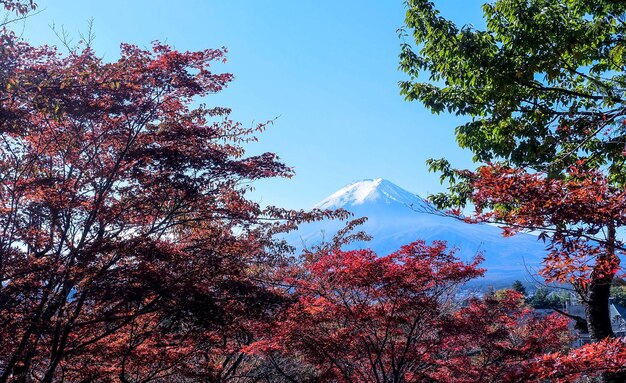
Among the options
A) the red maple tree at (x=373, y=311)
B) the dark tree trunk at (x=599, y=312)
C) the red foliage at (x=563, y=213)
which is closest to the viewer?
the red foliage at (x=563, y=213)

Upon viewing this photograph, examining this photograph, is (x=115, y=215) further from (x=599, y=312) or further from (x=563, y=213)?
(x=599, y=312)

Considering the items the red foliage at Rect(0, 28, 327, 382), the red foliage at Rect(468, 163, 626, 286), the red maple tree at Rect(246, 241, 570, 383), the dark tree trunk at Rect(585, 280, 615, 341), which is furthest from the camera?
the red maple tree at Rect(246, 241, 570, 383)

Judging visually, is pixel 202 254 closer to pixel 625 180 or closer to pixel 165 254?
pixel 165 254

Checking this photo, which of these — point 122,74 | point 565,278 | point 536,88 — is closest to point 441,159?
point 536,88

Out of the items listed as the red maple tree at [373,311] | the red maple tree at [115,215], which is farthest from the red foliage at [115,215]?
the red maple tree at [373,311]

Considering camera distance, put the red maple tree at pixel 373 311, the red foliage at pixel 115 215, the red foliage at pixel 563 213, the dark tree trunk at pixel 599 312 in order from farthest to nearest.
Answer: the red maple tree at pixel 373 311, the dark tree trunk at pixel 599 312, the red foliage at pixel 115 215, the red foliage at pixel 563 213

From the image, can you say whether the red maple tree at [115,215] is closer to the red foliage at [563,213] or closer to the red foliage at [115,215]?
the red foliage at [115,215]

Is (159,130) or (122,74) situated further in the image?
(159,130)

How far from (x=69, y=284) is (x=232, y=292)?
2112 millimetres

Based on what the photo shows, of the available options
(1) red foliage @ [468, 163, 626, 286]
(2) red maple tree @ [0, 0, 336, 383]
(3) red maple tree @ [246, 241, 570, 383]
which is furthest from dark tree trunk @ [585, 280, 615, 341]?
(2) red maple tree @ [0, 0, 336, 383]

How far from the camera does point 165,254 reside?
17.9 ft

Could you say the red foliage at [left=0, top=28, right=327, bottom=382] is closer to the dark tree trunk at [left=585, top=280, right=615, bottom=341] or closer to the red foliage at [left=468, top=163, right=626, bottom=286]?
the red foliage at [left=468, top=163, right=626, bottom=286]

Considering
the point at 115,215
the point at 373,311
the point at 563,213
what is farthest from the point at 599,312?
the point at 115,215

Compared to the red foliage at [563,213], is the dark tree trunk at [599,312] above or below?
below
